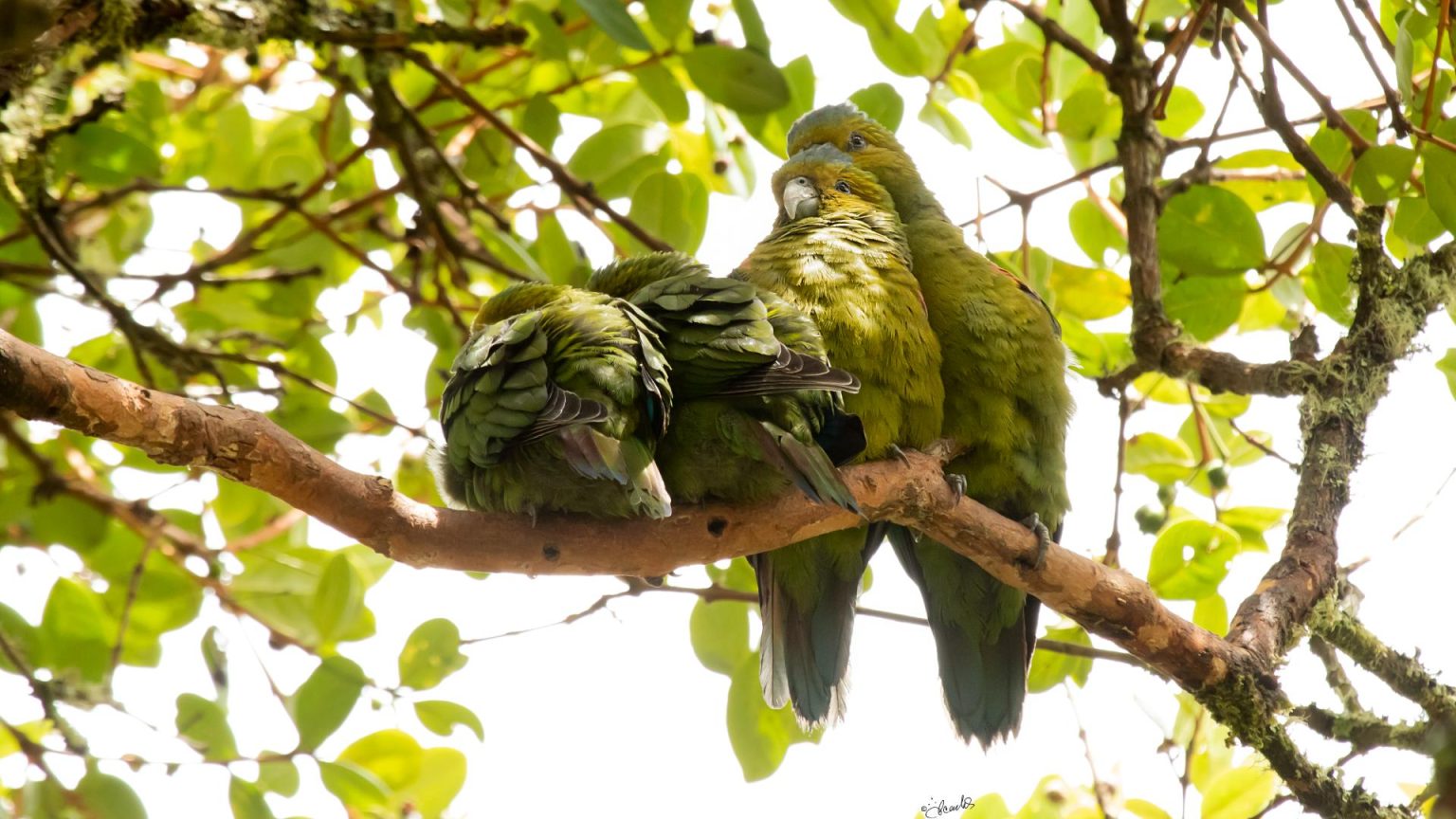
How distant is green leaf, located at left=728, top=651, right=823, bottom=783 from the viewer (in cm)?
304

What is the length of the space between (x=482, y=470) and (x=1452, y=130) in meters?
2.06

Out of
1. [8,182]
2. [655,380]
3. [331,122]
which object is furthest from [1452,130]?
[8,182]

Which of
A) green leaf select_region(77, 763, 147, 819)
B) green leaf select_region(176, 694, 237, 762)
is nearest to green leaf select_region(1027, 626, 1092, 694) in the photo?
green leaf select_region(176, 694, 237, 762)

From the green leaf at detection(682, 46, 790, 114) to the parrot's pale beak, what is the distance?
237mm

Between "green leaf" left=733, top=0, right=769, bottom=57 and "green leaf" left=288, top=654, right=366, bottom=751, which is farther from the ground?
"green leaf" left=733, top=0, right=769, bottom=57

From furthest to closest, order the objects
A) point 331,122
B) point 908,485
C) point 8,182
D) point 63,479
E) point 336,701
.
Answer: point 331,122, point 63,479, point 8,182, point 336,701, point 908,485

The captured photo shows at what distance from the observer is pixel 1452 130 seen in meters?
2.43

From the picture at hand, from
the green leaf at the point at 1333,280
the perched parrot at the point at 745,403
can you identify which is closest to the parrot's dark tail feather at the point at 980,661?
the perched parrot at the point at 745,403

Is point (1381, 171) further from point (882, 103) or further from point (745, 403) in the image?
point (745, 403)

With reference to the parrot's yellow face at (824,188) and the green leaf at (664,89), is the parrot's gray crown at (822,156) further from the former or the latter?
the green leaf at (664,89)

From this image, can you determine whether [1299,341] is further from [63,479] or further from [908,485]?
[63,479]

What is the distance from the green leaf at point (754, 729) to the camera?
120 inches

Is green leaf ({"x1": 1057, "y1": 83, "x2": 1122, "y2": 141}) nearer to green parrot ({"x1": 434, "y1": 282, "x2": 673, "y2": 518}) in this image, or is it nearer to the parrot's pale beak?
the parrot's pale beak

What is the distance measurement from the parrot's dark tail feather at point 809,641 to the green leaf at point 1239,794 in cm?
93
